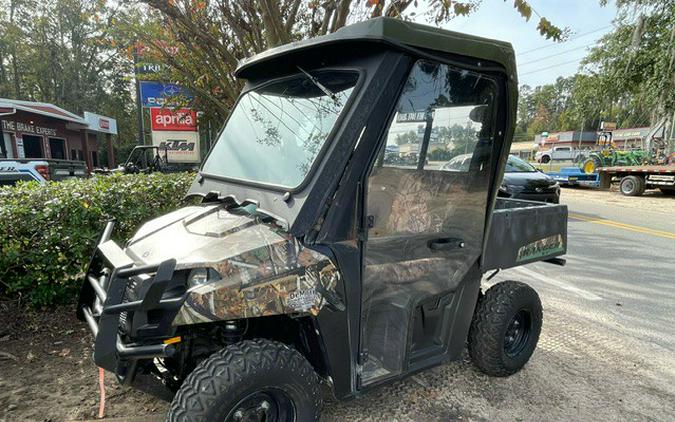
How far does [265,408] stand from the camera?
194cm

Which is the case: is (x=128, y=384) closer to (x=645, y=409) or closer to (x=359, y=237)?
(x=359, y=237)

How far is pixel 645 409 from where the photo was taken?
281cm

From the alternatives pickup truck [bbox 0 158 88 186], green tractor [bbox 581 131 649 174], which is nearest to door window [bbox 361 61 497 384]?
pickup truck [bbox 0 158 88 186]

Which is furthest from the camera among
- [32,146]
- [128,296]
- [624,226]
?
[32,146]

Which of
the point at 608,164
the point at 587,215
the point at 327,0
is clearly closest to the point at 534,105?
the point at 608,164

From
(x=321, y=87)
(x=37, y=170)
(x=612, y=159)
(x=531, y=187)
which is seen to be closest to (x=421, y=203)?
(x=321, y=87)

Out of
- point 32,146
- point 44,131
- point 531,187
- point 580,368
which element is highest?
point 44,131

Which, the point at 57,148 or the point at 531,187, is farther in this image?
the point at 57,148

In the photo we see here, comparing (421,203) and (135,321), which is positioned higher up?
(421,203)

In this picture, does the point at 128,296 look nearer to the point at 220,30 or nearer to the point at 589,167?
the point at 220,30

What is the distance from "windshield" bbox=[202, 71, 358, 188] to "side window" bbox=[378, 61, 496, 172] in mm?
344

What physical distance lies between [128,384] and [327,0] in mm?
6263

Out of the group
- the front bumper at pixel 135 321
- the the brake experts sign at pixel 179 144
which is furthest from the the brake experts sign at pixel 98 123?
the front bumper at pixel 135 321

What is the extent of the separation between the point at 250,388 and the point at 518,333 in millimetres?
2375
